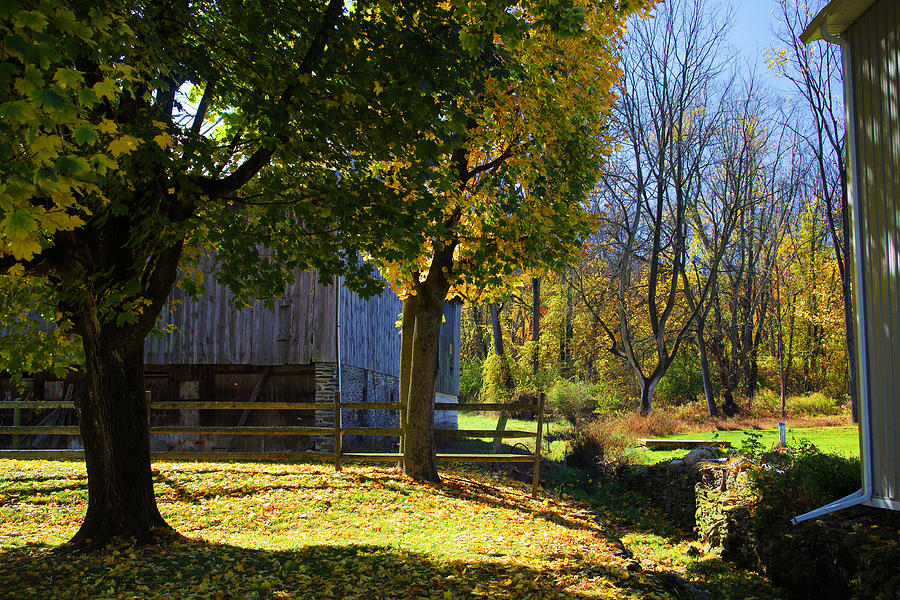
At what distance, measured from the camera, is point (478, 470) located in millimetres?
15859

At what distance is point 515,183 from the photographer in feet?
38.4

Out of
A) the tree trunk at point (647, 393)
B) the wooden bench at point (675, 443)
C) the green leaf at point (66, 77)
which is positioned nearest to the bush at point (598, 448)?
the wooden bench at point (675, 443)

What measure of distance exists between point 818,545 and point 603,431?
9164 mm

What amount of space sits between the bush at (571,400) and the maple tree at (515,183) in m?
12.5

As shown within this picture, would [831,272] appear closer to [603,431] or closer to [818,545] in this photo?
[603,431]

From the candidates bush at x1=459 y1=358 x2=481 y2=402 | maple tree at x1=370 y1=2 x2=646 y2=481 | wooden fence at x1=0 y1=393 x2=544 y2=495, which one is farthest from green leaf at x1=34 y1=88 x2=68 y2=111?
bush at x1=459 y1=358 x2=481 y2=402

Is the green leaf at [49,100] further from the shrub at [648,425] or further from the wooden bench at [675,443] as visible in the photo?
the shrub at [648,425]

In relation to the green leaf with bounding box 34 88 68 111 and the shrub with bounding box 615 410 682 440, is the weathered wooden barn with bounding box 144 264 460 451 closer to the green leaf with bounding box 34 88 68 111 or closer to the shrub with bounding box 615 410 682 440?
the shrub with bounding box 615 410 682 440

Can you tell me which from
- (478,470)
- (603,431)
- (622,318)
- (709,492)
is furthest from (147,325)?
(622,318)

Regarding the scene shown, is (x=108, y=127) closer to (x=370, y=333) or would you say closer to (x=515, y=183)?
(x=515, y=183)

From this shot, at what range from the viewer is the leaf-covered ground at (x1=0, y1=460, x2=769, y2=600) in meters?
6.29

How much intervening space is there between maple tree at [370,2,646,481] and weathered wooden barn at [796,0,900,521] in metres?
2.93

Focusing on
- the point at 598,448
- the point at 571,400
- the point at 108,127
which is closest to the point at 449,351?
the point at 571,400

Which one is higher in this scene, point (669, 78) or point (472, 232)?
point (669, 78)
